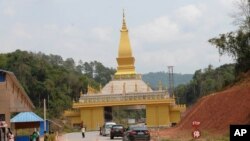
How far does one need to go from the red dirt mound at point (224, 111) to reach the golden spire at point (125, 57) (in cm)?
3515

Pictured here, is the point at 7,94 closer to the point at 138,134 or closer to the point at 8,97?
the point at 8,97

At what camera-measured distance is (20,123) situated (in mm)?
42406

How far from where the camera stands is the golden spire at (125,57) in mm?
86188

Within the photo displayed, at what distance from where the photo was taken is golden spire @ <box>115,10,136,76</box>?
283 feet

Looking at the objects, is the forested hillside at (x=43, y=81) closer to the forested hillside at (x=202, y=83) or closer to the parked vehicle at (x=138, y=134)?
the forested hillside at (x=202, y=83)

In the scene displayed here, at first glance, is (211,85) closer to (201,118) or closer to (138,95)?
(138,95)

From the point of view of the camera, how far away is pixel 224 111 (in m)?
43.1

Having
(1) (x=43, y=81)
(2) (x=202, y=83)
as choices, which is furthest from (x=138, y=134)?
(2) (x=202, y=83)

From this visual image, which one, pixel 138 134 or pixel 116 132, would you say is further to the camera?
pixel 116 132

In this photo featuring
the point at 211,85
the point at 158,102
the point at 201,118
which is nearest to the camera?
the point at 201,118

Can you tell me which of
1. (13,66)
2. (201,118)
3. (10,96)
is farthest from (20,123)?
(13,66)

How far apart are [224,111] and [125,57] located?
45.1m

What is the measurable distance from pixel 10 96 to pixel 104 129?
18.2 metres

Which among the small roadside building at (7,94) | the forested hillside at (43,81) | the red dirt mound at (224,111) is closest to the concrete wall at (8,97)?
the small roadside building at (7,94)
